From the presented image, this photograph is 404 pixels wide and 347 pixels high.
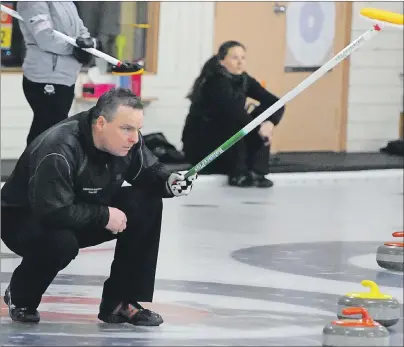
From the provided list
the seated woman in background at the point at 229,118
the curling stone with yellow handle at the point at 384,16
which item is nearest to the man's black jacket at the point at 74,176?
the curling stone with yellow handle at the point at 384,16

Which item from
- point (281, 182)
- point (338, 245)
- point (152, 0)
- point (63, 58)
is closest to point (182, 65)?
point (152, 0)

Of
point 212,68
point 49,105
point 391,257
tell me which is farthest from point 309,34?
point 49,105

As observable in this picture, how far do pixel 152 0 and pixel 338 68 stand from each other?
1578 mm

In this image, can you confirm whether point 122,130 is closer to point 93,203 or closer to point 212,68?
point 93,203

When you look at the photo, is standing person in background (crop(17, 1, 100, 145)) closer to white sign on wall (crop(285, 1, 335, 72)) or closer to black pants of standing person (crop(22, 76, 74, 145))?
black pants of standing person (crop(22, 76, 74, 145))

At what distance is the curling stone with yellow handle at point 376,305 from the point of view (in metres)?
3.54

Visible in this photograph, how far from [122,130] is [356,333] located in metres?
0.65

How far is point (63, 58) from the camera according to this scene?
3.53 m

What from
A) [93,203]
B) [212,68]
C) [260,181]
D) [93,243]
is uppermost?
[212,68]

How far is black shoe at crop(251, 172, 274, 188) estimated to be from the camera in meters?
6.48

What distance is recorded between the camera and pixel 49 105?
379 cm

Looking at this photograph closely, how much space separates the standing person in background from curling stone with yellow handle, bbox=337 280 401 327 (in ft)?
2.74

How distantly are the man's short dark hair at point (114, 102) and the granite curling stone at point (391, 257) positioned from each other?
1358 millimetres

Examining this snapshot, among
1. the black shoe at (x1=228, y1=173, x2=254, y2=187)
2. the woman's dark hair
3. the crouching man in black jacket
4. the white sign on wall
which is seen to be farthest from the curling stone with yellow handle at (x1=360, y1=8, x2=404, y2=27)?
the white sign on wall
